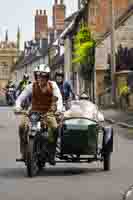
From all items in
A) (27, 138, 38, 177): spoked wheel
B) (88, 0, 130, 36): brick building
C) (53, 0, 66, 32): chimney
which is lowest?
(27, 138, 38, 177): spoked wheel

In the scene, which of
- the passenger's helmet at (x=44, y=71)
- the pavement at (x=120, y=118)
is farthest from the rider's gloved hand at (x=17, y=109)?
→ the pavement at (x=120, y=118)

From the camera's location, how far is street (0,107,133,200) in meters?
11.0

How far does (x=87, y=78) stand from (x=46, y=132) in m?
50.1

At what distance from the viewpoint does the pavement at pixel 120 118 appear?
31.8m

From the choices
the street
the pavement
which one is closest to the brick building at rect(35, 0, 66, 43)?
the pavement

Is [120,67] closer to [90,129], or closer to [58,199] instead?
[90,129]

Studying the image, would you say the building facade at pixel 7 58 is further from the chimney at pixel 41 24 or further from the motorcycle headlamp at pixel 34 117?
the motorcycle headlamp at pixel 34 117

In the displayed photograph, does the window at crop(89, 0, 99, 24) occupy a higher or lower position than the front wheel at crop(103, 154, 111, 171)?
higher

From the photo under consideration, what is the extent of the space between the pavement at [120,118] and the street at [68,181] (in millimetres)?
14086

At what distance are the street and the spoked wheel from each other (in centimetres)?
13

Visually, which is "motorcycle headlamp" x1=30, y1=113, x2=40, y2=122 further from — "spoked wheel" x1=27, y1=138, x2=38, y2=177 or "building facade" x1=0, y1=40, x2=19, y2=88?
"building facade" x1=0, y1=40, x2=19, y2=88

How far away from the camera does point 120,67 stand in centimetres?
5309

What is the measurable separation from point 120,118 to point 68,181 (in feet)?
75.4

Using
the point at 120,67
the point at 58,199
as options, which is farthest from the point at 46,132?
the point at 120,67
